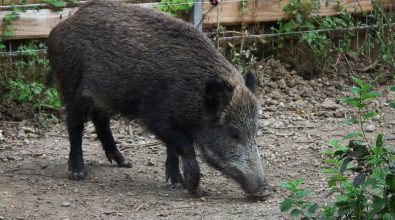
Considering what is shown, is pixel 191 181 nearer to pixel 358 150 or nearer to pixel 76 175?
pixel 76 175

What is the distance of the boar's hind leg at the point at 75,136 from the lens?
272 inches

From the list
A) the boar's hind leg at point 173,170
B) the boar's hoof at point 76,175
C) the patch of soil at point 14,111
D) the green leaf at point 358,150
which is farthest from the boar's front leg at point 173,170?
the green leaf at point 358,150

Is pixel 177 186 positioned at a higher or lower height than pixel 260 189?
lower

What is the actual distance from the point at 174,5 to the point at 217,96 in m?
2.69

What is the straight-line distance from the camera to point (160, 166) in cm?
726

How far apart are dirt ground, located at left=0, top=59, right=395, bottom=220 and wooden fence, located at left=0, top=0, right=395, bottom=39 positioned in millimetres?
525

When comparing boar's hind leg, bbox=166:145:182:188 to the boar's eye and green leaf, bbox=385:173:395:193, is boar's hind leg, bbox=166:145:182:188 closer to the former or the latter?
the boar's eye

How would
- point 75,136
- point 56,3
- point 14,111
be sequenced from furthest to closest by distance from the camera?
point 56,3
point 14,111
point 75,136

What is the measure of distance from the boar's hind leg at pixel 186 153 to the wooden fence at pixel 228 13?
222cm

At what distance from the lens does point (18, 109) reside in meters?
8.28

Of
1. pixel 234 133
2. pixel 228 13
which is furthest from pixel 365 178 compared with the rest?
pixel 228 13

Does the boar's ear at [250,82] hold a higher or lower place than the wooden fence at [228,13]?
lower

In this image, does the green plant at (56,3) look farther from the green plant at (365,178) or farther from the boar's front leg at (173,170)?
the green plant at (365,178)

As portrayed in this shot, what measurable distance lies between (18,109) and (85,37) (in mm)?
1716
